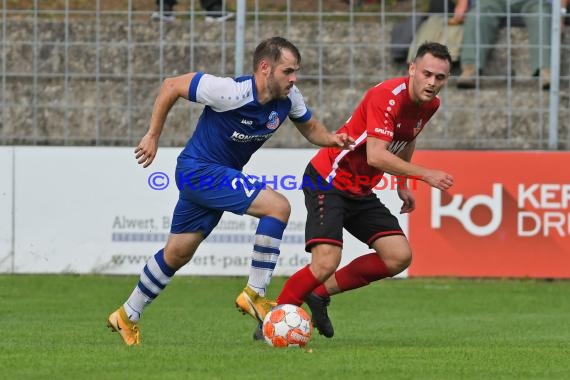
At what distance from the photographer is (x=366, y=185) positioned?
9.52 meters

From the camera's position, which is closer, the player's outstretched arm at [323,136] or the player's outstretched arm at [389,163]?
the player's outstretched arm at [389,163]

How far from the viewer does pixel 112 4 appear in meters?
15.6

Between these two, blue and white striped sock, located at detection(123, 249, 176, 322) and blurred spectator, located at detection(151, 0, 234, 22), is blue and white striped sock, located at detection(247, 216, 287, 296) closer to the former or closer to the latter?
blue and white striped sock, located at detection(123, 249, 176, 322)

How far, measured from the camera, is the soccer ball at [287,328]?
8.44m

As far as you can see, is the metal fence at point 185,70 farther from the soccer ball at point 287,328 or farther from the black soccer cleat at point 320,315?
the soccer ball at point 287,328

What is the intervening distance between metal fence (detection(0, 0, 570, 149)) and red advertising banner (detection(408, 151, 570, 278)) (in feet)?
2.24

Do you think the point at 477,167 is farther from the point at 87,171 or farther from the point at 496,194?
Result: the point at 87,171

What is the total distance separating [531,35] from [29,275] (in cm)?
609

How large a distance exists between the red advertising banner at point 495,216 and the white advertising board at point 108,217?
39cm

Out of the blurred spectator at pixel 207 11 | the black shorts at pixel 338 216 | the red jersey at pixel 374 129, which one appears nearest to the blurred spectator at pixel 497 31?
the blurred spectator at pixel 207 11

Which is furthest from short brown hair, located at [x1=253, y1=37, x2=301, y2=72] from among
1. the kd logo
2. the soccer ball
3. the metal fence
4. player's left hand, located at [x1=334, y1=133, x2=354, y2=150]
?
the metal fence

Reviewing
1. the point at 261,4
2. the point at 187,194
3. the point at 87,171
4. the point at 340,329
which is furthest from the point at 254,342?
the point at 261,4

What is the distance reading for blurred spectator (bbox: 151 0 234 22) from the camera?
15383 millimetres

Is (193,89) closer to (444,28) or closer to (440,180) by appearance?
(440,180)
